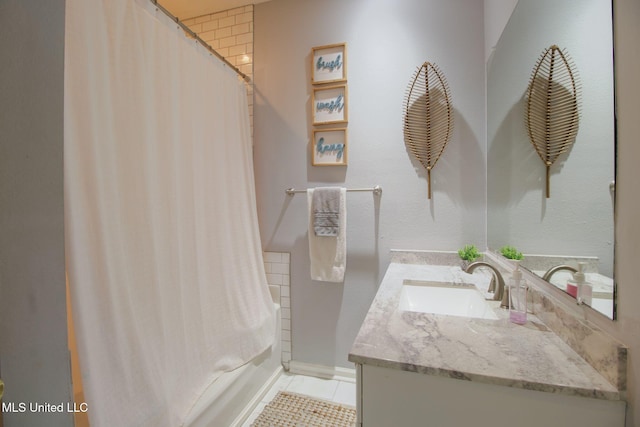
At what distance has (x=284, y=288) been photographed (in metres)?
1.99

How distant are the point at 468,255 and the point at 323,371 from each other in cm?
122

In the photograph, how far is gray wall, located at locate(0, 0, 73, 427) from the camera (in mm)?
449

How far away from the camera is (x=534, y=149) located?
3.42ft

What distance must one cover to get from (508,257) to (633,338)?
762 millimetres

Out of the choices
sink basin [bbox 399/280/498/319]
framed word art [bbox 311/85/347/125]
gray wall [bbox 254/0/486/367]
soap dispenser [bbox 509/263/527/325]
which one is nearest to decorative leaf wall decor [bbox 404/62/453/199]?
gray wall [bbox 254/0/486/367]

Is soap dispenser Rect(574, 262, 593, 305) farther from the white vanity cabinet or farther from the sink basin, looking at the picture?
the sink basin

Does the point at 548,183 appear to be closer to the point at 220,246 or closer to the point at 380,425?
the point at 380,425

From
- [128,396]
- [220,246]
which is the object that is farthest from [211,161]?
[128,396]

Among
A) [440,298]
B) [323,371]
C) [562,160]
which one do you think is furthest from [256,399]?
[562,160]

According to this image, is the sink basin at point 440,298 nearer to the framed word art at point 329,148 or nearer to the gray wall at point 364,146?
the gray wall at point 364,146

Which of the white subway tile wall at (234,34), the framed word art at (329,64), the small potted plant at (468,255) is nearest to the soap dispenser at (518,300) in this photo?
the small potted plant at (468,255)

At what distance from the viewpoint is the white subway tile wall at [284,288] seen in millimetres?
1978

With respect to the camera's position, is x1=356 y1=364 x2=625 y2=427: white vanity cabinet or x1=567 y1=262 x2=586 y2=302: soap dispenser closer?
x1=356 y1=364 x2=625 y2=427: white vanity cabinet

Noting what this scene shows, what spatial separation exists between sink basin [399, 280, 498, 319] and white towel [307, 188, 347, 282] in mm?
506
